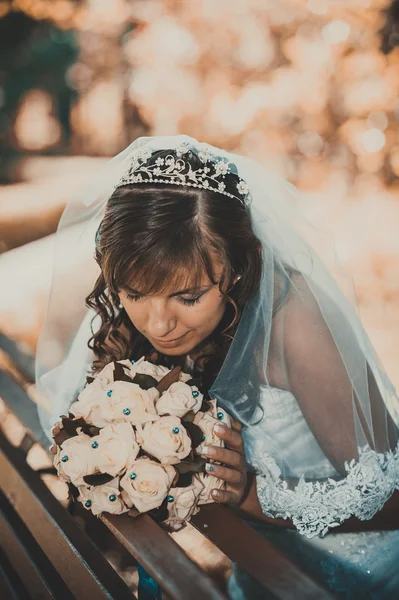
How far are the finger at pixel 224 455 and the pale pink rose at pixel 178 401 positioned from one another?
11 centimetres

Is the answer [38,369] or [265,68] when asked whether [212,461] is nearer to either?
[38,369]

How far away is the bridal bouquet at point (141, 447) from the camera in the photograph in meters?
1.23

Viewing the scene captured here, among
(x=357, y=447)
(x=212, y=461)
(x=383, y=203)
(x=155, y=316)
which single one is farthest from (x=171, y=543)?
(x=383, y=203)

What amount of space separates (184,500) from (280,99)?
19.2 feet

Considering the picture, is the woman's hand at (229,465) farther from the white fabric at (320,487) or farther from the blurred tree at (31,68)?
the blurred tree at (31,68)

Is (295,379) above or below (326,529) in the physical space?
above

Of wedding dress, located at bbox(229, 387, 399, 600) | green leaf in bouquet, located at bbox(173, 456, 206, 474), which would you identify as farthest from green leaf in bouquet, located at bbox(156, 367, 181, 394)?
wedding dress, located at bbox(229, 387, 399, 600)

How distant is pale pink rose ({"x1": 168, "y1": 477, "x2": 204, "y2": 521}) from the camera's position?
1.27 m

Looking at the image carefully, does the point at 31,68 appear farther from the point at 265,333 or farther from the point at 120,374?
the point at 120,374

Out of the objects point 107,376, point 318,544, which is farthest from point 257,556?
point 318,544

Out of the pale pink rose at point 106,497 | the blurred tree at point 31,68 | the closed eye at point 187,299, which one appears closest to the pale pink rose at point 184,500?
the pale pink rose at point 106,497

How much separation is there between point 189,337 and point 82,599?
0.82 m

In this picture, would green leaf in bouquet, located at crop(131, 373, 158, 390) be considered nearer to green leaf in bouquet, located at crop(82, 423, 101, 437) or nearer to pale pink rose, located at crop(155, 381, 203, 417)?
pale pink rose, located at crop(155, 381, 203, 417)

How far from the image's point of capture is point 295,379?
176cm
